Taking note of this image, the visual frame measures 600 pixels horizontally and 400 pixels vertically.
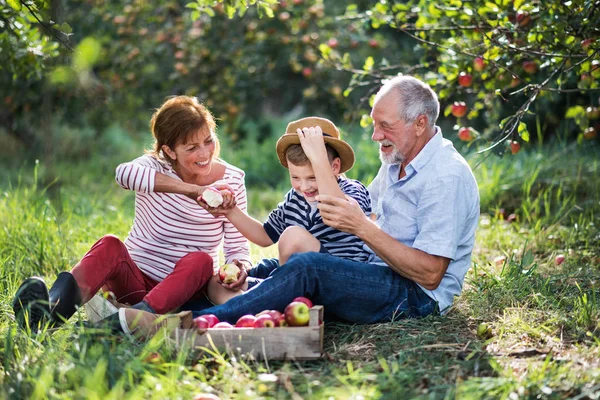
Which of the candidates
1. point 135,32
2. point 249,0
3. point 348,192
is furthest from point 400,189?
point 135,32

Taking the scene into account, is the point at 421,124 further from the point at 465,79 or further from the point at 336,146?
the point at 465,79

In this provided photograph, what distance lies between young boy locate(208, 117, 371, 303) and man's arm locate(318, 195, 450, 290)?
0.08 m

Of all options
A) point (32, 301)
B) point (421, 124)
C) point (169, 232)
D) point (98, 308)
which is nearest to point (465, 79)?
point (421, 124)

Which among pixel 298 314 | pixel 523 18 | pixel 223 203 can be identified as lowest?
pixel 298 314

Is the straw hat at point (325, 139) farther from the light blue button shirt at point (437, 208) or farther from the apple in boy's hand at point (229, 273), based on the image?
the apple in boy's hand at point (229, 273)

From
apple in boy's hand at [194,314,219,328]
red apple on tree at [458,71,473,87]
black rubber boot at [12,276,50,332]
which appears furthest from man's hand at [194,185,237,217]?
red apple on tree at [458,71,473,87]

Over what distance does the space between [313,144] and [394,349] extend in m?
0.96

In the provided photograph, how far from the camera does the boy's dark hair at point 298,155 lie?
3.41 m

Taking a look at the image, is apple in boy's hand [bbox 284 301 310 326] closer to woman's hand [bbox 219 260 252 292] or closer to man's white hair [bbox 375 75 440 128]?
woman's hand [bbox 219 260 252 292]

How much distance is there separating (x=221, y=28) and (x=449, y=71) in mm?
4191

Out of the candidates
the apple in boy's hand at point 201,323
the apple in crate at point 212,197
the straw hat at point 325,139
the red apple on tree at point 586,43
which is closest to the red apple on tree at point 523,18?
the red apple on tree at point 586,43

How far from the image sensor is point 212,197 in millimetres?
3559

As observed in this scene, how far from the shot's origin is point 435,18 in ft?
15.7

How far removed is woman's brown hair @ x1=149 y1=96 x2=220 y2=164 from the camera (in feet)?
12.0
